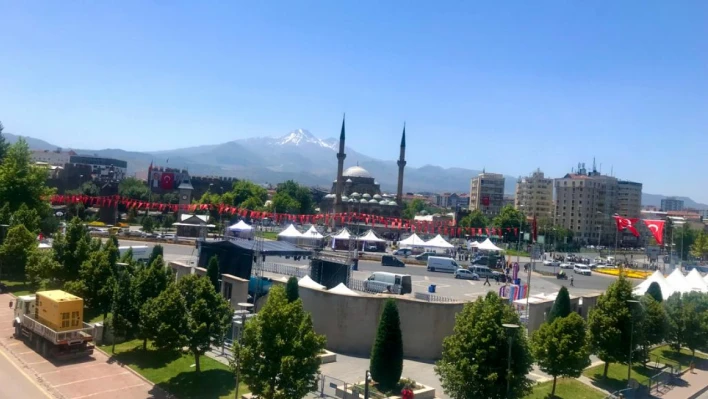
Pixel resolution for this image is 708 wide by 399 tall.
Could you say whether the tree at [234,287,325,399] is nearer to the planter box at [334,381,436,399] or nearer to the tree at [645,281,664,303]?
the planter box at [334,381,436,399]

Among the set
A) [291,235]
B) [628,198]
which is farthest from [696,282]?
[628,198]

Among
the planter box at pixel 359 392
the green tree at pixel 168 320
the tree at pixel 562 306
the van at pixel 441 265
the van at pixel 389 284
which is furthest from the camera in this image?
the van at pixel 441 265

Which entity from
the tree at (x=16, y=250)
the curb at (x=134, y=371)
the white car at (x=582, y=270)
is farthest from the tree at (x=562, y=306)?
the white car at (x=582, y=270)

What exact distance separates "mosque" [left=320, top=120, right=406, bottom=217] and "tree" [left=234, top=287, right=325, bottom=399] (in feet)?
250

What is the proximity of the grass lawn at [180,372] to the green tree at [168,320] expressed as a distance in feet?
3.24

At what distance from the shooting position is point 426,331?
68.4 feet

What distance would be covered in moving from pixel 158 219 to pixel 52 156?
110829mm

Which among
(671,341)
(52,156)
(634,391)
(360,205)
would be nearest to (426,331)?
(634,391)

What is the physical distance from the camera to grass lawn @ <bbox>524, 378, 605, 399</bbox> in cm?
1814

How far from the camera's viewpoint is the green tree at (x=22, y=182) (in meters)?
39.9

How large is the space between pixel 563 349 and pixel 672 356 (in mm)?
11501

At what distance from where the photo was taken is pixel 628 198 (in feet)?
410

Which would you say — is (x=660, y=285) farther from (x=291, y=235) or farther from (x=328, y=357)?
(x=291, y=235)

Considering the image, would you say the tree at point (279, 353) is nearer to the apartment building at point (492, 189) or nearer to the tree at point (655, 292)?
the tree at point (655, 292)
